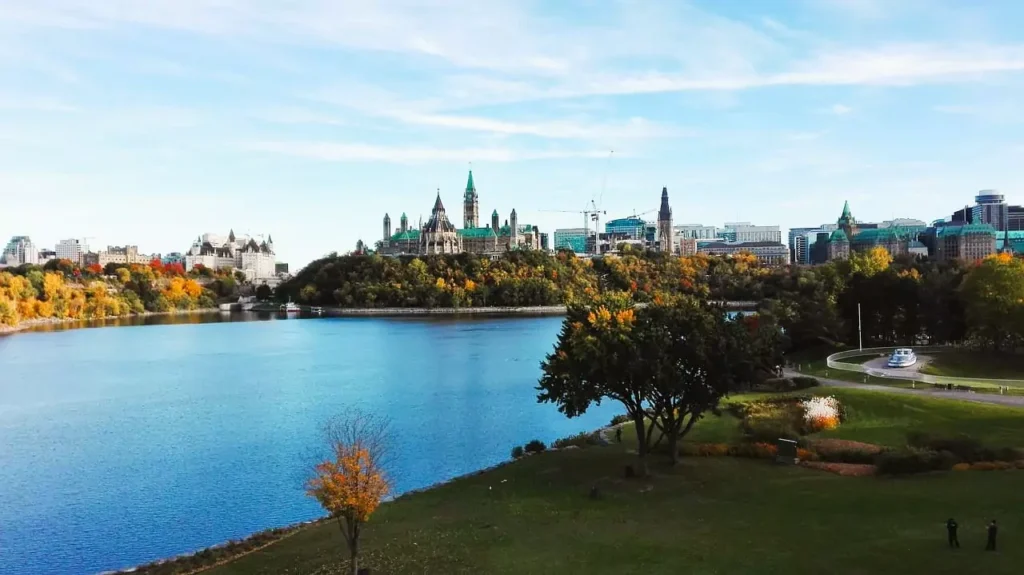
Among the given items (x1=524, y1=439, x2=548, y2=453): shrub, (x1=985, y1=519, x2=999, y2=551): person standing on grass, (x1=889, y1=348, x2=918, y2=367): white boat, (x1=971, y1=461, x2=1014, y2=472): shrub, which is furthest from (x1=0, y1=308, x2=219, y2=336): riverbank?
(x1=985, y1=519, x2=999, y2=551): person standing on grass

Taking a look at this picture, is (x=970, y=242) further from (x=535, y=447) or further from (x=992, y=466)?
(x=992, y=466)

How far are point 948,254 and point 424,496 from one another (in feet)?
613

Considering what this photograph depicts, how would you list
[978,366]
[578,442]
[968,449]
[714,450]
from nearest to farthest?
[968,449] < [714,450] < [578,442] < [978,366]

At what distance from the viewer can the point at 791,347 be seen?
54.5m

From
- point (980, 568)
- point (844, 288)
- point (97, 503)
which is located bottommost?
point (97, 503)

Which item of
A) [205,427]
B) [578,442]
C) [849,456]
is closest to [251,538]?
[578,442]

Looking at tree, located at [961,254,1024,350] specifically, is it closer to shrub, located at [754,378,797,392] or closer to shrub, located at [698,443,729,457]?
shrub, located at [754,378,797,392]

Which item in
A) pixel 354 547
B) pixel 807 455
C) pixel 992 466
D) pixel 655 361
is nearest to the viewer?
pixel 354 547

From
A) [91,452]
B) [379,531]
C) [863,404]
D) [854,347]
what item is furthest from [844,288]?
[91,452]

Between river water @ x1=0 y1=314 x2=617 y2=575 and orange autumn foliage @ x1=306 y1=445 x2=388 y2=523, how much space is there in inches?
344

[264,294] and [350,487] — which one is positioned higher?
[264,294]

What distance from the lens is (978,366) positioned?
138 feet

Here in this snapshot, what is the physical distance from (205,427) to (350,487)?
27.7m

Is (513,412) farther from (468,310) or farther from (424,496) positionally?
(468,310)
